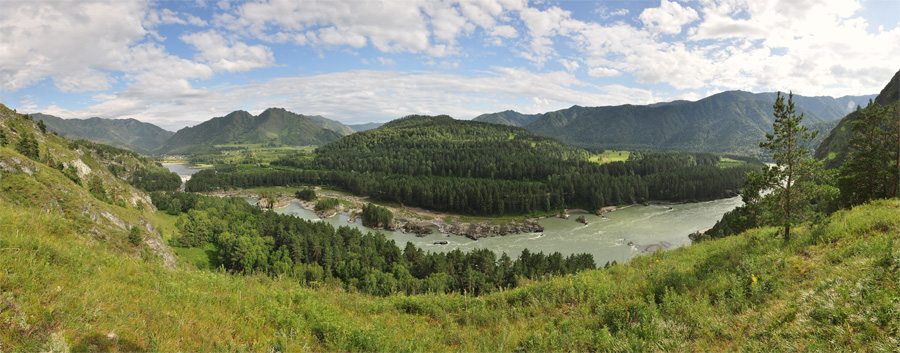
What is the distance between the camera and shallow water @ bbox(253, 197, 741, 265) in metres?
54.6

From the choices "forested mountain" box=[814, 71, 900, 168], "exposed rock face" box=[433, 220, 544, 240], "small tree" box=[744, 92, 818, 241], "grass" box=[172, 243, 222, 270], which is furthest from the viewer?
"exposed rock face" box=[433, 220, 544, 240]

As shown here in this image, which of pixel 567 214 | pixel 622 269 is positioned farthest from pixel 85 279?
pixel 567 214

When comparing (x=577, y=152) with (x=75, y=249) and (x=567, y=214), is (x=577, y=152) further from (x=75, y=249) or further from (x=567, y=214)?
(x=75, y=249)

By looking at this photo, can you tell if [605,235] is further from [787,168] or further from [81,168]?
[81,168]

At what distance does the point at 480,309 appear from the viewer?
10508 millimetres

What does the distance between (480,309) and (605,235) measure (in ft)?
196

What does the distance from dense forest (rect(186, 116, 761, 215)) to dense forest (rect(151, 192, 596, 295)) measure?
3984 cm

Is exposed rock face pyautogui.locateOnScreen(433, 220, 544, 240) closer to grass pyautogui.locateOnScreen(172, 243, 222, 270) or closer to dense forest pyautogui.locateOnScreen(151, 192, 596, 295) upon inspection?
dense forest pyautogui.locateOnScreen(151, 192, 596, 295)

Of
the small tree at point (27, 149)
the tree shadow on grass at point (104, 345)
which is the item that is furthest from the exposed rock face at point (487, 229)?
the small tree at point (27, 149)

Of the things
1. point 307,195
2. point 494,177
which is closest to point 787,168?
point 494,177

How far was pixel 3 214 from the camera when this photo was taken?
9.23 meters

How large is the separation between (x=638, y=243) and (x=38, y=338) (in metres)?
64.7

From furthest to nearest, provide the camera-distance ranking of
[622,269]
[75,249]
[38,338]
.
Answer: [622,269] < [75,249] < [38,338]

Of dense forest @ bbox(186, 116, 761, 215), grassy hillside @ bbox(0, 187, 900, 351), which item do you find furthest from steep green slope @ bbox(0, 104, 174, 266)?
dense forest @ bbox(186, 116, 761, 215)
